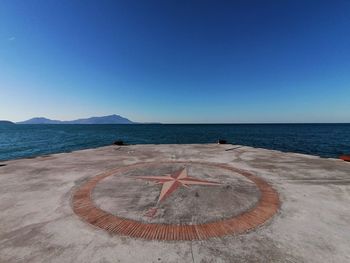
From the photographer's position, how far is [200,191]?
682cm

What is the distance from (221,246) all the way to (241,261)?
50cm

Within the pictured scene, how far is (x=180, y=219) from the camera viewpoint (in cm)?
499

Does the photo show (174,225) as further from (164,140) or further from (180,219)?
(164,140)

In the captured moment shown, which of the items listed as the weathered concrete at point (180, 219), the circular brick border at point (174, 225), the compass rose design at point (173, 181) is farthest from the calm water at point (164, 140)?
the circular brick border at point (174, 225)

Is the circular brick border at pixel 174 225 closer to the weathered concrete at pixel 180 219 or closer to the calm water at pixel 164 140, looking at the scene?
the weathered concrete at pixel 180 219

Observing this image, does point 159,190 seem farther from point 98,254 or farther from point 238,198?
point 98,254

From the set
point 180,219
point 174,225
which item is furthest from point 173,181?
point 174,225

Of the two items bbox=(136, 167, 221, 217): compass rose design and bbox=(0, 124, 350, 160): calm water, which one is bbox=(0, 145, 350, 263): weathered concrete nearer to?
bbox=(136, 167, 221, 217): compass rose design

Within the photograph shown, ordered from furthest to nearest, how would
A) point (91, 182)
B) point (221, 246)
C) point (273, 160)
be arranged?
point (273, 160)
point (91, 182)
point (221, 246)

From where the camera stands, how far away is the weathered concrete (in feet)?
12.3

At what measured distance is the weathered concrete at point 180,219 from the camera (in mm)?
3750

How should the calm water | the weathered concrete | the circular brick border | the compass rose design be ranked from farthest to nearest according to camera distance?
the calm water
the compass rose design
the circular brick border
the weathered concrete

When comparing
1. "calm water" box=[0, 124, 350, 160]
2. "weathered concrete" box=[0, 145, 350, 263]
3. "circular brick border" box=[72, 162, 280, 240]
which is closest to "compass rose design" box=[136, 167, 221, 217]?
"weathered concrete" box=[0, 145, 350, 263]

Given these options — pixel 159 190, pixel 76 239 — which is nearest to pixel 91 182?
pixel 159 190
